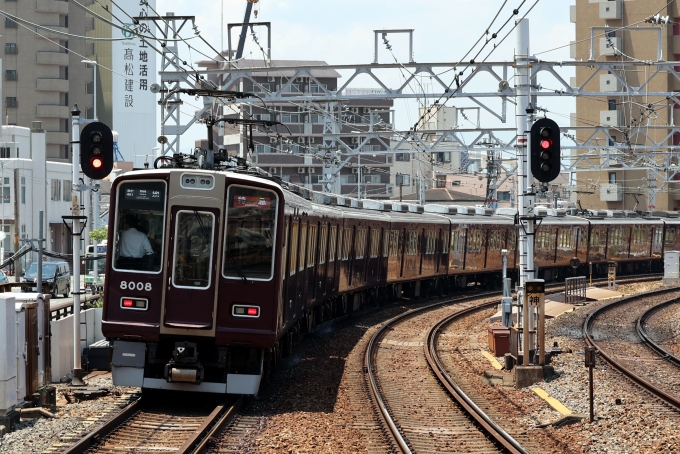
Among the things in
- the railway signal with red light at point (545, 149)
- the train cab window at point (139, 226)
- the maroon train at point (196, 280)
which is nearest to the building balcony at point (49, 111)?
the railway signal with red light at point (545, 149)

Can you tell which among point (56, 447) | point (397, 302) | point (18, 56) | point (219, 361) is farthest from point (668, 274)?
point (18, 56)

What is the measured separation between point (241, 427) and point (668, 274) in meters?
26.8

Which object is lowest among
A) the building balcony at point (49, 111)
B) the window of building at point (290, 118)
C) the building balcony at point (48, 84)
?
the building balcony at point (49, 111)

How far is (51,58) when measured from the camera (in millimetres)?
60281

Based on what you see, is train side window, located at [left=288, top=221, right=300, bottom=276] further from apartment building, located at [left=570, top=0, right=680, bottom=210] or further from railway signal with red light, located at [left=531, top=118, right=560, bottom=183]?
apartment building, located at [left=570, top=0, right=680, bottom=210]

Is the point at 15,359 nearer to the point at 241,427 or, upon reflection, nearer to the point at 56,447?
the point at 56,447

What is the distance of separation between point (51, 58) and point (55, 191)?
44.1 ft

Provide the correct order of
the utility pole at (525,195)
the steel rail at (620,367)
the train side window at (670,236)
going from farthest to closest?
the train side window at (670,236), the utility pole at (525,195), the steel rail at (620,367)

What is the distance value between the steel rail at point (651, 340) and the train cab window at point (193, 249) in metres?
7.92

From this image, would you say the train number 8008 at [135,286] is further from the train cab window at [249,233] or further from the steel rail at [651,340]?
the steel rail at [651,340]

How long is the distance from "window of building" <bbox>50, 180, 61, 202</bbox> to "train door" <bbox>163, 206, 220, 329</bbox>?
132 ft

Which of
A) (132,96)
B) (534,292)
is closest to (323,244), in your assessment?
(534,292)

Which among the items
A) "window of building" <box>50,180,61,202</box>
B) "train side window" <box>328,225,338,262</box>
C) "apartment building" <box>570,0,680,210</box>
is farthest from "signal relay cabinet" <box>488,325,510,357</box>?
"apartment building" <box>570,0,680,210</box>

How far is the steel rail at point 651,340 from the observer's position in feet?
52.8
